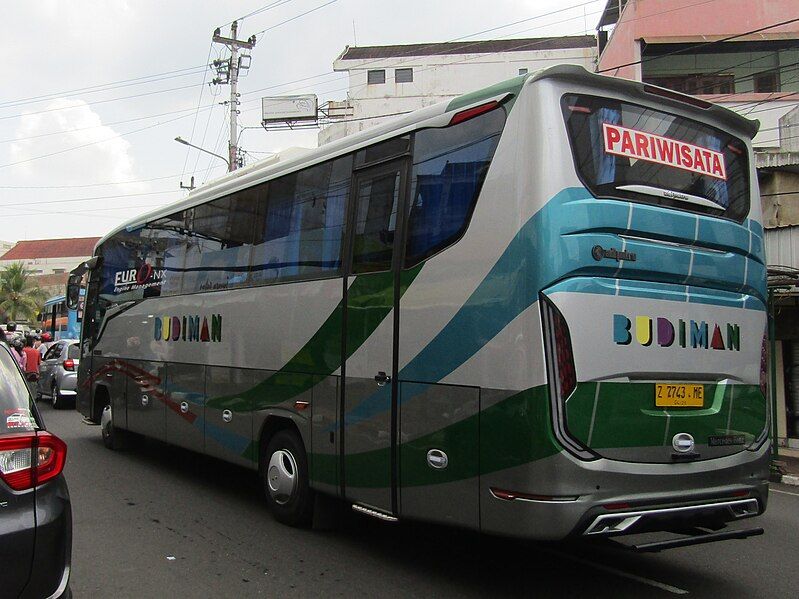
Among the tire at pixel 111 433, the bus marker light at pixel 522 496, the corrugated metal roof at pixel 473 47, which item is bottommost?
the tire at pixel 111 433

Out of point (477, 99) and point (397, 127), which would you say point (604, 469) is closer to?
point (477, 99)

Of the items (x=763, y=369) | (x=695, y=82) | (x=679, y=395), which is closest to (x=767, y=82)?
(x=695, y=82)

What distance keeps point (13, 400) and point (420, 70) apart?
4632 centimetres

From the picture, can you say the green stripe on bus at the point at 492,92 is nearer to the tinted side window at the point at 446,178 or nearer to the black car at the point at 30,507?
the tinted side window at the point at 446,178

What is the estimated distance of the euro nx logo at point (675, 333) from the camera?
4.61 m

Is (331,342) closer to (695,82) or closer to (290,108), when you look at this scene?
(695,82)

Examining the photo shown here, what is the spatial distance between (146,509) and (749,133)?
21.4 feet

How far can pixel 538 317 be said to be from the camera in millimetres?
4414

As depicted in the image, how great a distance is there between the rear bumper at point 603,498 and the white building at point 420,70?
141ft

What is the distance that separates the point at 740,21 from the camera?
2872 cm

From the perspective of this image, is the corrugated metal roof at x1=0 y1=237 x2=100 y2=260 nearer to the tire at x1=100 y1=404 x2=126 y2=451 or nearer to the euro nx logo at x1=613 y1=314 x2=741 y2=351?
the tire at x1=100 y1=404 x2=126 y2=451

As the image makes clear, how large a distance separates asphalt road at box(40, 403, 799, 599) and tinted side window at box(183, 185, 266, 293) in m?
2.43

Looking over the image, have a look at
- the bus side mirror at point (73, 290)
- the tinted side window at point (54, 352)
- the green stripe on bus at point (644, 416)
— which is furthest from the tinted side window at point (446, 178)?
the tinted side window at point (54, 352)

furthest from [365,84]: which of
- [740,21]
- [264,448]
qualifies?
[264,448]
